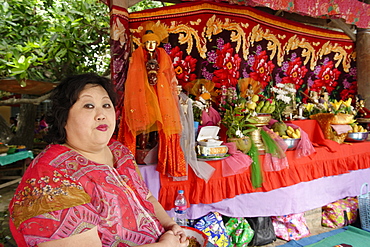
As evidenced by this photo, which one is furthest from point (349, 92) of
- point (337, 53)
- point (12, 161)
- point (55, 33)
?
point (12, 161)

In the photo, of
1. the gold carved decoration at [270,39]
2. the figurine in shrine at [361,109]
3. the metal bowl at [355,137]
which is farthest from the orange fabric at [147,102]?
the figurine in shrine at [361,109]

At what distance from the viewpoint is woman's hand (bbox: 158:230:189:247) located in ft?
4.06

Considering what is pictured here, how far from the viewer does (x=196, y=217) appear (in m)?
2.35

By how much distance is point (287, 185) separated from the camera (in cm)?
274

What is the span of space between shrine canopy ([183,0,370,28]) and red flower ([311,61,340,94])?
0.83 m

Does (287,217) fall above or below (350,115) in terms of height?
below

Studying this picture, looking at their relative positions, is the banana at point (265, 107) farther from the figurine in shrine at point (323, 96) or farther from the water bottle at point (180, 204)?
the water bottle at point (180, 204)

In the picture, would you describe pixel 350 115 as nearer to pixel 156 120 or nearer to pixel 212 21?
pixel 212 21

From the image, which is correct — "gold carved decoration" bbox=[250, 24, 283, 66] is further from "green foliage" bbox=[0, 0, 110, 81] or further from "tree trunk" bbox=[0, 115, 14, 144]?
"tree trunk" bbox=[0, 115, 14, 144]

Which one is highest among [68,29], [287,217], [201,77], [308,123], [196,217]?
[68,29]

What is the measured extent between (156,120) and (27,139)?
215 inches

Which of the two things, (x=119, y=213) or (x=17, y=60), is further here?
(x=17, y=60)

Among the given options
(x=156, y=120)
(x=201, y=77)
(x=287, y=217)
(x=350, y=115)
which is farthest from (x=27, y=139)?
(x=350, y=115)

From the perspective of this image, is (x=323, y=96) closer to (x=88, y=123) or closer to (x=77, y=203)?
(x=88, y=123)
